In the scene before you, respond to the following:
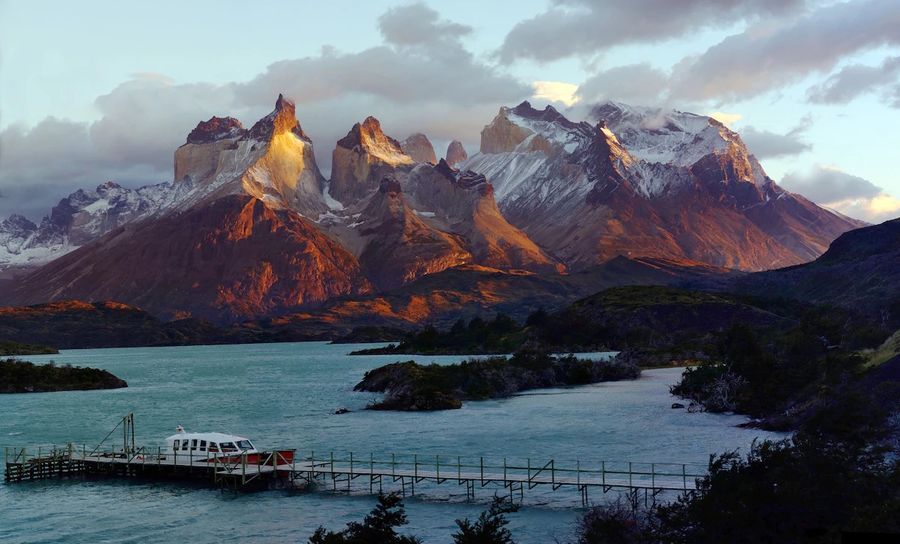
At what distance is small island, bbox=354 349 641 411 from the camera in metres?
144

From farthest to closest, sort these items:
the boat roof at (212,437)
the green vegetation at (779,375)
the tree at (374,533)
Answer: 1. the green vegetation at (779,375)
2. the boat roof at (212,437)
3. the tree at (374,533)

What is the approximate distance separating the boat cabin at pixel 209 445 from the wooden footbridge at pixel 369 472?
60 centimetres

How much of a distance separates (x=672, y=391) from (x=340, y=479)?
76.9 metres

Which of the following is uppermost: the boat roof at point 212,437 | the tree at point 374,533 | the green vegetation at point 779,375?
the green vegetation at point 779,375

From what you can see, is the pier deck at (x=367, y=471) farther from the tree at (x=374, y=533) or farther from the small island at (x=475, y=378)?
the small island at (x=475, y=378)

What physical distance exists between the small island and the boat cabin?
185 ft

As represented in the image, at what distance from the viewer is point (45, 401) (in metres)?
184

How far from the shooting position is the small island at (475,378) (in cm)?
14362

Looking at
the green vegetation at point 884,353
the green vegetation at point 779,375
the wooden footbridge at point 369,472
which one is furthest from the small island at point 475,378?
the green vegetation at point 884,353

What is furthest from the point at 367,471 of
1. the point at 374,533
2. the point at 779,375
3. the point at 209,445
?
the point at 779,375

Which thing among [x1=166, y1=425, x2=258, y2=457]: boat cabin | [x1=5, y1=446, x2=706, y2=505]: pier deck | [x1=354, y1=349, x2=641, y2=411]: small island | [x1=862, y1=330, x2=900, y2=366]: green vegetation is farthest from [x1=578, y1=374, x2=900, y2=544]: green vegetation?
[x1=354, y1=349, x2=641, y2=411]: small island

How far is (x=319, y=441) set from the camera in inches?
4281

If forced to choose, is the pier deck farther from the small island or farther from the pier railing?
the small island

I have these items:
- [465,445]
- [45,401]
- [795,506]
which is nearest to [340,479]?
[465,445]
